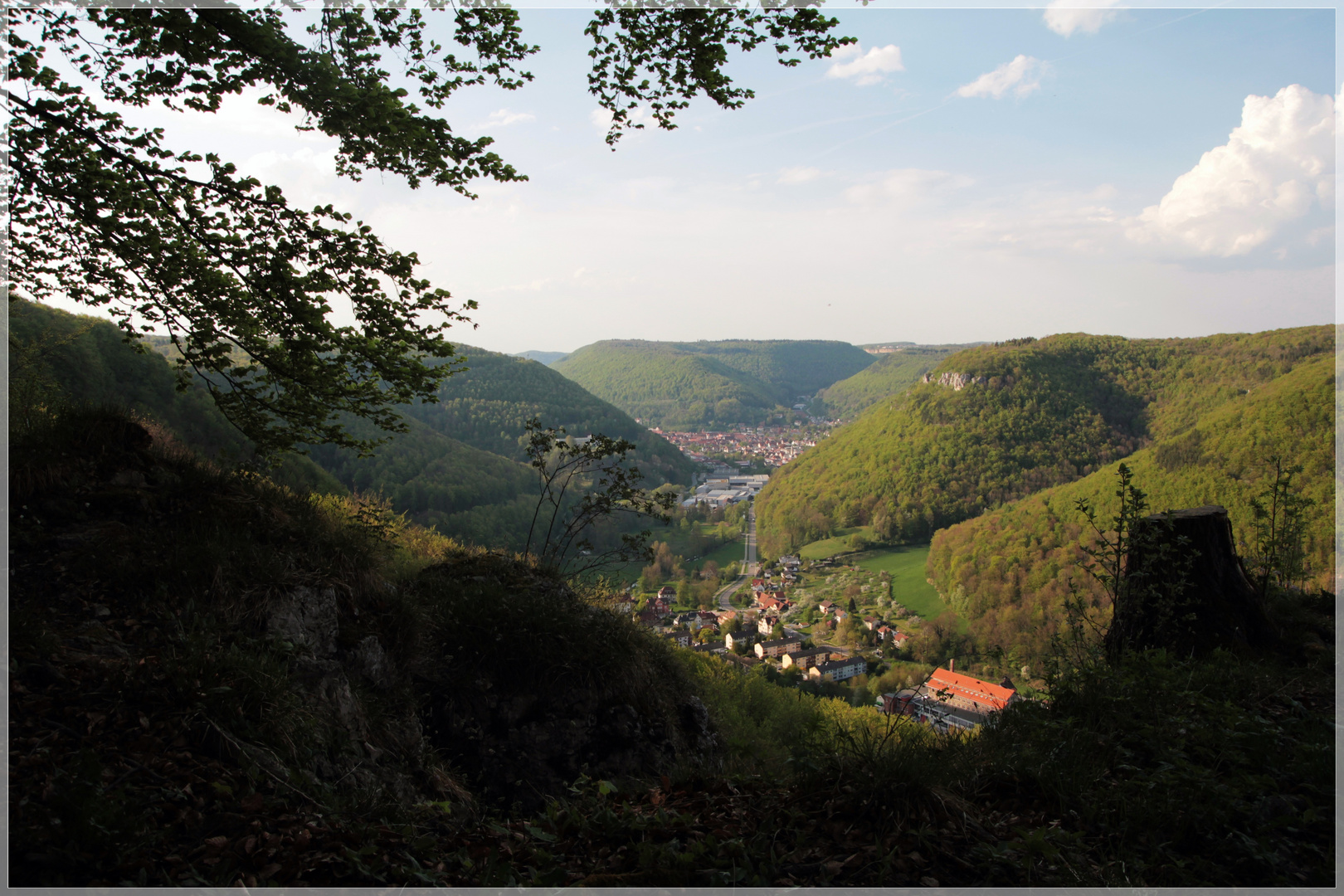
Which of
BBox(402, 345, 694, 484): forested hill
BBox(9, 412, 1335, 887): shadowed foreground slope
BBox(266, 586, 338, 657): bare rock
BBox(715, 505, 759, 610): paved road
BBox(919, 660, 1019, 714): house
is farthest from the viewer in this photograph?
BBox(402, 345, 694, 484): forested hill

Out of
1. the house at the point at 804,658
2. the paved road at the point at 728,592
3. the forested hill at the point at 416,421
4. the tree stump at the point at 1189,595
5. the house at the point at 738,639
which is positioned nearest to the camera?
the tree stump at the point at 1189,595

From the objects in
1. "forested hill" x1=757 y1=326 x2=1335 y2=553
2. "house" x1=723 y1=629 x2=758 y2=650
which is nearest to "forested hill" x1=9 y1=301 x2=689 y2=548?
"house" x1=723 y1=629 x2=758 y2=650

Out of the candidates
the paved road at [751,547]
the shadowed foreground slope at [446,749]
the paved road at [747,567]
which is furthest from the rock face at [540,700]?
the paved road at [751,547]

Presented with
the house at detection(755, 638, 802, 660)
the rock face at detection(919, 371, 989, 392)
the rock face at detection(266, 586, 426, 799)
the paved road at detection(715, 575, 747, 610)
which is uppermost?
Result: the rock face at detection(919, 371, 989, 392)

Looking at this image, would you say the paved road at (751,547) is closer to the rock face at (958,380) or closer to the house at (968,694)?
the rock face at (958,380)

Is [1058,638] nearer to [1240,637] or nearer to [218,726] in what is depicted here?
[1240,637]

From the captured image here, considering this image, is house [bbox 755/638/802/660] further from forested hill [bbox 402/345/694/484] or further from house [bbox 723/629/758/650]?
forested hill [bbox 402/345/694/484]
